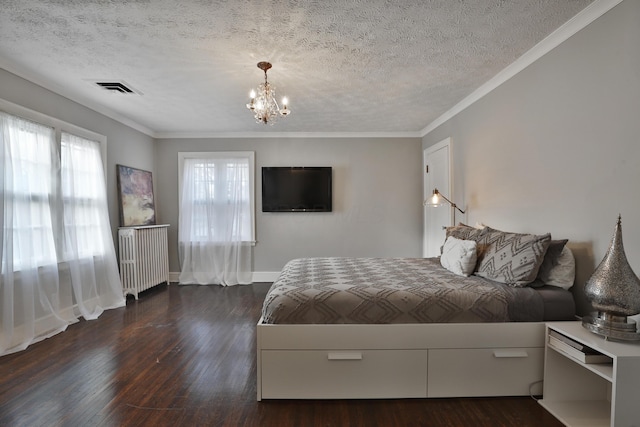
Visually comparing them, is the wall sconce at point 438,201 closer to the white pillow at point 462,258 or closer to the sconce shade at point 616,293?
the white pillow at point 462,258

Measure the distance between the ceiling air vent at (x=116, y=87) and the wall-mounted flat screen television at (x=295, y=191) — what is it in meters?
2.14

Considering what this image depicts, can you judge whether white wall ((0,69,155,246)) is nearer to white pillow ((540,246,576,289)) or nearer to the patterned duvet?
the patterned duvet

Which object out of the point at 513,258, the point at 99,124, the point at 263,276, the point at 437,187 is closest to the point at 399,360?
the point at 513,258

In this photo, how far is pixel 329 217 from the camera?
5.03 meters

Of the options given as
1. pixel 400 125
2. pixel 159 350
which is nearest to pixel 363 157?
pixel 400 125

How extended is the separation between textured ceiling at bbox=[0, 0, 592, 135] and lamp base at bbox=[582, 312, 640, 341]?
Result: 1.88 m

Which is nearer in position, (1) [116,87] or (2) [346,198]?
(1) [116,87]

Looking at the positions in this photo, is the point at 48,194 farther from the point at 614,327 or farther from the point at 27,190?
the point at 614,327

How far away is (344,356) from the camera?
1896mm

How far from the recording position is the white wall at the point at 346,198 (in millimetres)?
4992

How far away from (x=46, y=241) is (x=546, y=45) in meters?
4.71

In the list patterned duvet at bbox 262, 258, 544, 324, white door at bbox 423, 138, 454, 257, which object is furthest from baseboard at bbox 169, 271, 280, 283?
patterned duvet at bbox 262, 258, 544, 324

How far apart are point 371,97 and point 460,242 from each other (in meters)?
1.89

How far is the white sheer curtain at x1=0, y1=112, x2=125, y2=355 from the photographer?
2.57 metres
